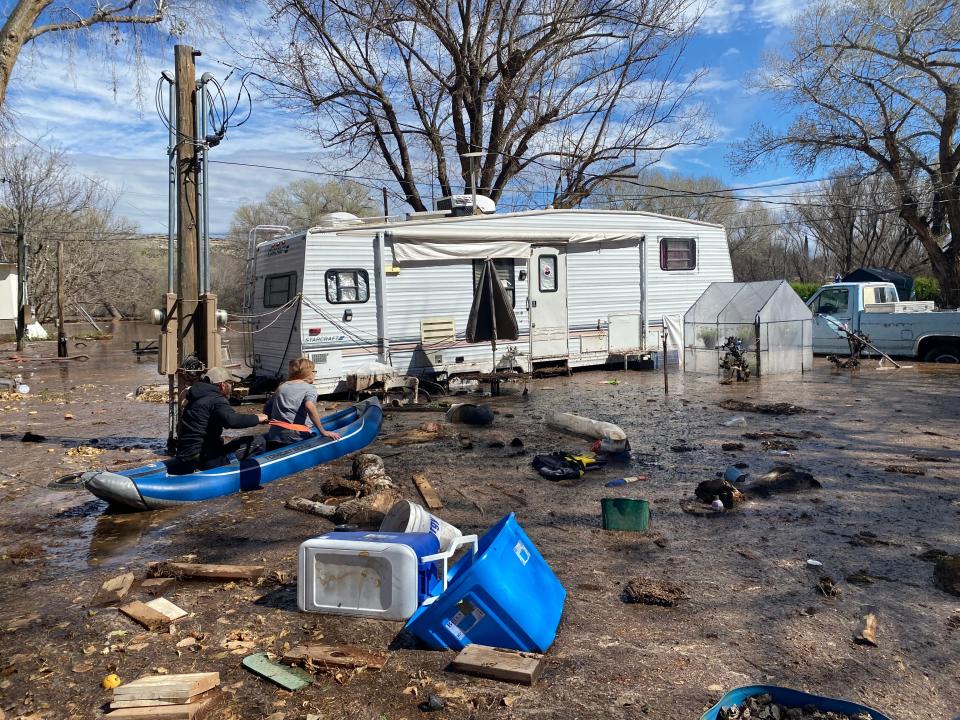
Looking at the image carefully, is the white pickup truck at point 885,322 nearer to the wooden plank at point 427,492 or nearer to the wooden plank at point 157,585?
the wooden plank at point 427,492

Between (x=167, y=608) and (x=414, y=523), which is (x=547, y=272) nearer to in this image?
(x=414, y=523)

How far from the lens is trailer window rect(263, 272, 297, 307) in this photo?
1390cm

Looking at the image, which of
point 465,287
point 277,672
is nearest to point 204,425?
point 277,672

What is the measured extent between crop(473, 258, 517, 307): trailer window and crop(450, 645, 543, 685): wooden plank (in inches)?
468

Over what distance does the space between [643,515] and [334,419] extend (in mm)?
5344

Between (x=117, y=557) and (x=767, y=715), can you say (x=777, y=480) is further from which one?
(x=117, y=557)

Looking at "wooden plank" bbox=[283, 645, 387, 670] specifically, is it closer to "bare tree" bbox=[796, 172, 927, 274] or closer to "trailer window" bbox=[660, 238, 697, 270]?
"trailer window" bbox=[660, 238, 697, 270]

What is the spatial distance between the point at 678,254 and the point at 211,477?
44.6 ft

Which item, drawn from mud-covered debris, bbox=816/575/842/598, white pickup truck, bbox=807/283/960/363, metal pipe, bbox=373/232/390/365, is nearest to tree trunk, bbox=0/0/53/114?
metal pipe, bbox=373/232/390/365

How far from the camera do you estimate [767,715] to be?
10.5 feet

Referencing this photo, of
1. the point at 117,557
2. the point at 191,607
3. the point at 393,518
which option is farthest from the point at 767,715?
the point at 117,557

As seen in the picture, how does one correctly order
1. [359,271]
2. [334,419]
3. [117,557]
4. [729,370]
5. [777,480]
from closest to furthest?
[117,557], [777,480], [334,419], [359,271], [729,370]

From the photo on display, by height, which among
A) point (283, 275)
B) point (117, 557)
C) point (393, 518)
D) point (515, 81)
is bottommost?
point (117, 557)

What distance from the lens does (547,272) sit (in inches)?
636
